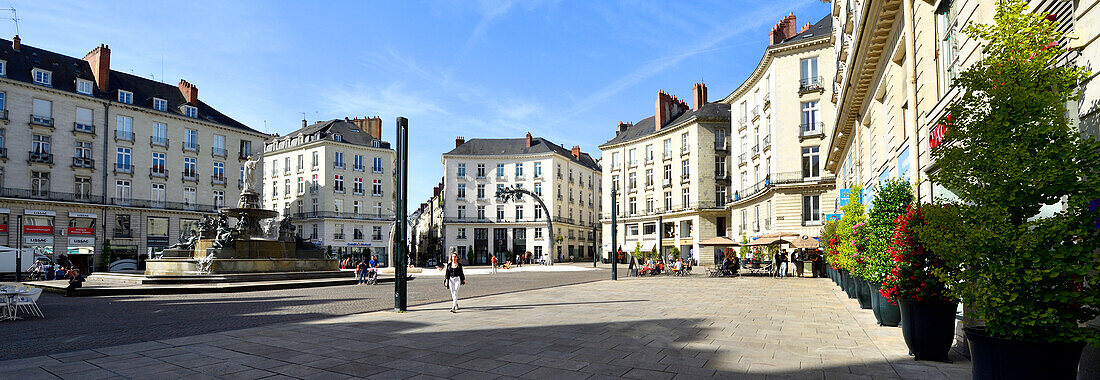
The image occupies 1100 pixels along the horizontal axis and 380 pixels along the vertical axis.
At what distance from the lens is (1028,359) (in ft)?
14.4

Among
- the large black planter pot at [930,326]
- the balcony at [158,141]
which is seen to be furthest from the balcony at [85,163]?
the large black planter pot at [930,326]

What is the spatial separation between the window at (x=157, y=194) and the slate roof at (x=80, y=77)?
21.0 ft

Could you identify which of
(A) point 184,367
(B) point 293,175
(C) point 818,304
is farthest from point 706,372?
(B) point 293,175

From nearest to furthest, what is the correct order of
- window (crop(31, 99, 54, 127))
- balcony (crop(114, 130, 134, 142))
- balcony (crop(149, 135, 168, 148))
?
window (crop(31, 99, 54, 127)) < balcony (crop(114, 130, 134, 142)) < balcony (crop(149, 135, 168, 148))

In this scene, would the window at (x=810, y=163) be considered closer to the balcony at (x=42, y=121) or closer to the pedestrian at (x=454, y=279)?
the pedestrian at (x=454, y=279)

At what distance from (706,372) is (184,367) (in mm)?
6180

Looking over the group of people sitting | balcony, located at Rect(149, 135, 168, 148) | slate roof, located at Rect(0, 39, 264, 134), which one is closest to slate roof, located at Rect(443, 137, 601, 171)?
slate roof, located at Rect(0, 39, 264, 134)

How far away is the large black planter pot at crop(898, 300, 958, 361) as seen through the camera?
6.79m

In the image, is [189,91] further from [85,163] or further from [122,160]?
[85,163]

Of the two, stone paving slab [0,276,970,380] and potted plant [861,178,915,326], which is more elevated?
potted plant [861,178,915,326]

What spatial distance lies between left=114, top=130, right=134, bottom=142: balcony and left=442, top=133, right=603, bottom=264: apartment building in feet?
111

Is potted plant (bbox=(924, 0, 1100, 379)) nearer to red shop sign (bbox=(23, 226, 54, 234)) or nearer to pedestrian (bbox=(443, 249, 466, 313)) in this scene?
pedestrian (bbox=(443, 249, 466, 313))

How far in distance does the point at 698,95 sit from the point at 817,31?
779 inches

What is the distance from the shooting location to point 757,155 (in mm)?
43406
